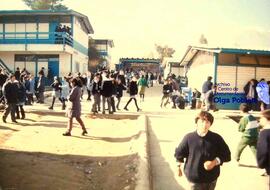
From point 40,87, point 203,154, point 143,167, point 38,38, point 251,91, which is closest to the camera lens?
point 203,154

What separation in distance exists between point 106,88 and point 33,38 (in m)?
19.1

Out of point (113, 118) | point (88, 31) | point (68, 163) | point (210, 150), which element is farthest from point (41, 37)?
point (210, 150)

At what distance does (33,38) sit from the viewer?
31.8m

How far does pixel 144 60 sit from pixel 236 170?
127 ft

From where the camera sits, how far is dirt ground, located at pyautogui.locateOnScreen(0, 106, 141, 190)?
721cm

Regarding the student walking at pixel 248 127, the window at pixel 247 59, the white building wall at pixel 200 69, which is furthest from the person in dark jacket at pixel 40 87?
the student walking at pixel 248 127

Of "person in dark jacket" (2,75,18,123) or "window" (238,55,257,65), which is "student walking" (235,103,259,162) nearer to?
"person in dark jacket" (2,75,18,123)

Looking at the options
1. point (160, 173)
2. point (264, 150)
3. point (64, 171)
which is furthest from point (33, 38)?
point (264, 150)

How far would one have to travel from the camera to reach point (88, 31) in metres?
43.6

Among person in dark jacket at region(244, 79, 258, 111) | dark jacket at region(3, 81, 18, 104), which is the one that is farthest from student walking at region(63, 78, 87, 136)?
person in dark jacket at region(244, 79, 258, 111)

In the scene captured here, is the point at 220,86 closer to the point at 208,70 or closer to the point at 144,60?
the point at 208,70

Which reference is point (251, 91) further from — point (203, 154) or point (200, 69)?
point (203, 154)

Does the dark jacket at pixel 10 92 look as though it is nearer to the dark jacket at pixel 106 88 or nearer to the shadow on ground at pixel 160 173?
the dark jacket at pixel 106 88

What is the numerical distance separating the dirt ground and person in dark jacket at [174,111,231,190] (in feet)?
7.67
